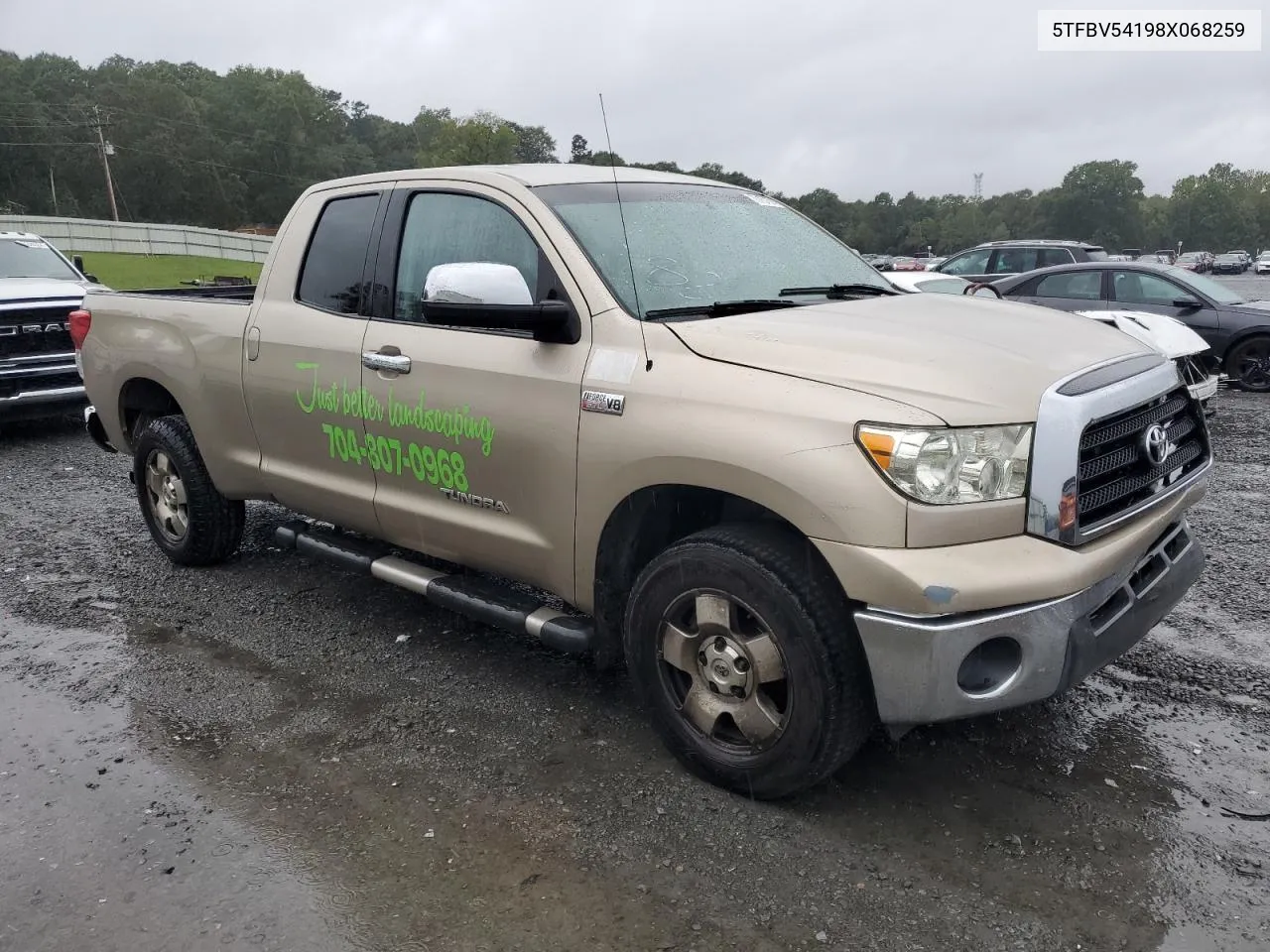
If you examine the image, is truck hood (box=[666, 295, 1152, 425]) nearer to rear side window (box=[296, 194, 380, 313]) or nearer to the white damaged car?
rear side window (box=[296, 194, 380, 313])

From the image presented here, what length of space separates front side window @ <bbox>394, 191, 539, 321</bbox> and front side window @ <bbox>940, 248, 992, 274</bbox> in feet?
41.3

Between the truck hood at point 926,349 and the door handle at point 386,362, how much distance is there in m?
1.19

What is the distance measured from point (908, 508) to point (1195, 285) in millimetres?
10791

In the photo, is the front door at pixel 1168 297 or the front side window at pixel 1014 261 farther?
the front side window at pixel 1014 261

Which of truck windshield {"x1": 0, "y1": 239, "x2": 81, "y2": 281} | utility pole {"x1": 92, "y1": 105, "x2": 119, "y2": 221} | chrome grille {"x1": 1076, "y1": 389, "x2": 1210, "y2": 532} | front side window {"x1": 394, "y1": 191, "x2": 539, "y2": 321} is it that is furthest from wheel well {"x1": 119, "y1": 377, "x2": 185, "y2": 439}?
utility pole {"x1": 92, "y1": 105, "x2": 119, "y2": 221}

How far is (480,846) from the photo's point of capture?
10.1 ft

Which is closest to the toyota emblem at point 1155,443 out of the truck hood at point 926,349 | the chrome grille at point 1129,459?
the chrome grille at point 1129,459

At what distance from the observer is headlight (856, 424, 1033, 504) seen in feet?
9.01

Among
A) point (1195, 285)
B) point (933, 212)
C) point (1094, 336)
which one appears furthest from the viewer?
point (933, 212)

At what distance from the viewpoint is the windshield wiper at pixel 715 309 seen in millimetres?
3456

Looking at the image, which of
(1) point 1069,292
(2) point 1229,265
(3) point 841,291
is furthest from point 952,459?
(2) point 1229,265

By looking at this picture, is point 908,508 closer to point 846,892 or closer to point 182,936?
point 846,892

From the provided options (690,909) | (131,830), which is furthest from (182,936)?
(690,909)

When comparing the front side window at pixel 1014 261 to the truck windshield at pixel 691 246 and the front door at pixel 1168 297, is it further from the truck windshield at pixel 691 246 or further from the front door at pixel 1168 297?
the truck windshield at pixel 691 246
